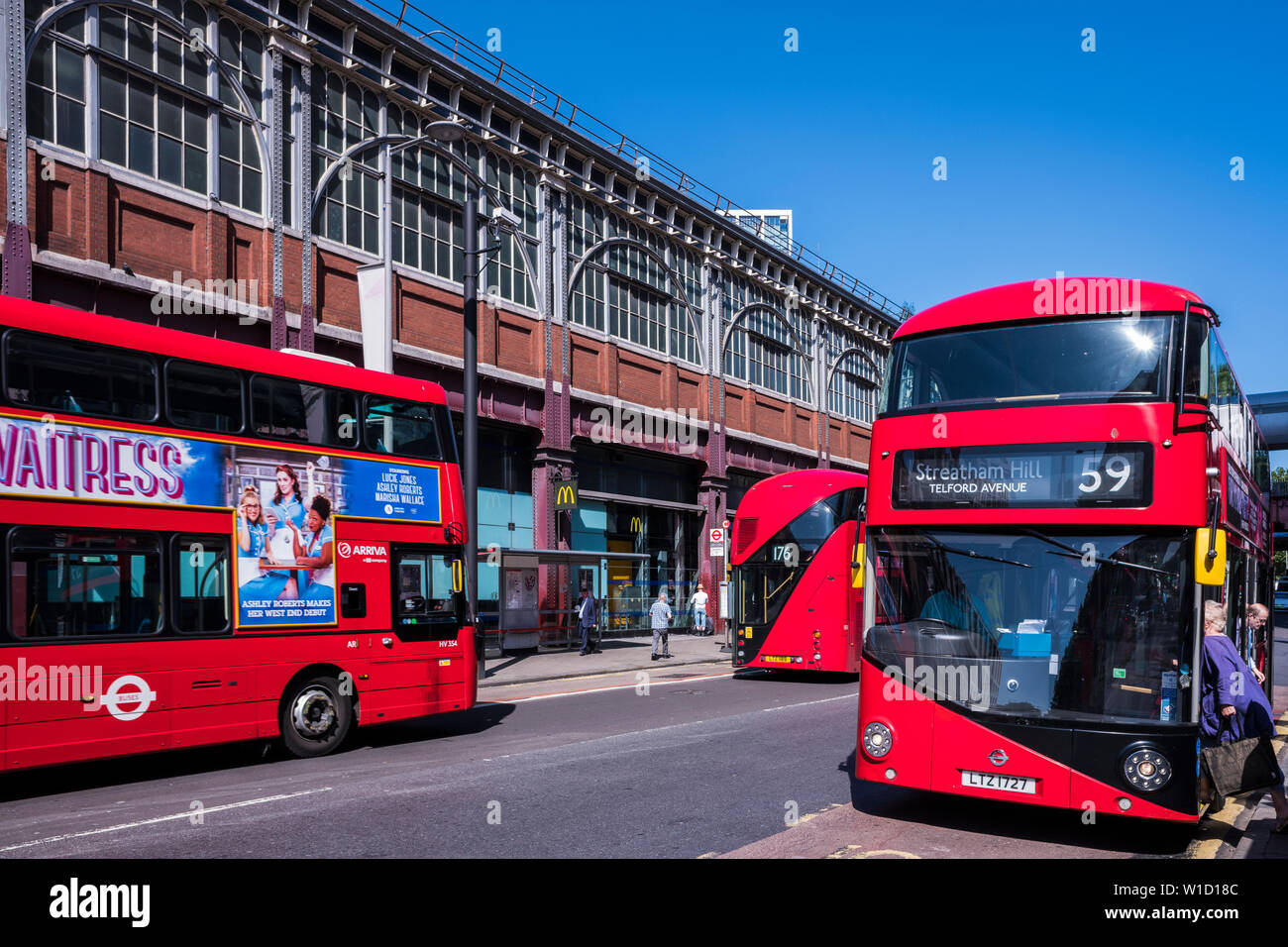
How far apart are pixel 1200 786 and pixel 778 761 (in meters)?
4.48

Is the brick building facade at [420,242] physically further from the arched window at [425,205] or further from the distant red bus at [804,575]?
the distant red bus at [804,575]

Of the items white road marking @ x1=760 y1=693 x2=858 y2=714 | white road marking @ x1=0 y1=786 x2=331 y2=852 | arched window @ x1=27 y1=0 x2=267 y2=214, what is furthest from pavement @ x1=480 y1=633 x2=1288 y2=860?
arched window @ x1=27 y1=0 x2=267 y2=214

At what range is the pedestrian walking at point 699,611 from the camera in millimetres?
33938

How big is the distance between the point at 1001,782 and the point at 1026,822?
1.16 metres

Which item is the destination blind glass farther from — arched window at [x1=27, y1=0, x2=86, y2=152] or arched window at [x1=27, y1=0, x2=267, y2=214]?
arched window at [x1=27, y1=0, x2=267, y2=214]

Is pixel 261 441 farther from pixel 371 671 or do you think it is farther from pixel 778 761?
pixel 778 761

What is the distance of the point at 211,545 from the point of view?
33.8ft

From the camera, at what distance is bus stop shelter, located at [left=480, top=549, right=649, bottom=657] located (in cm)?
2475

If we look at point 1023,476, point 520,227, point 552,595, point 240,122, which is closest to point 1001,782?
point 1023,476

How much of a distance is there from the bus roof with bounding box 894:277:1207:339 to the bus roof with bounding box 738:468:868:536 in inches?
443

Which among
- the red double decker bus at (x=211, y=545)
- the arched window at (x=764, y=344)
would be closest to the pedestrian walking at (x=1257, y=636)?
the red double decker bus at (x=211, y=545)

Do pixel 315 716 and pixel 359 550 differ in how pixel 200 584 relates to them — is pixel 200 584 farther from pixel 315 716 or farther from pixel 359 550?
pixel 315 716

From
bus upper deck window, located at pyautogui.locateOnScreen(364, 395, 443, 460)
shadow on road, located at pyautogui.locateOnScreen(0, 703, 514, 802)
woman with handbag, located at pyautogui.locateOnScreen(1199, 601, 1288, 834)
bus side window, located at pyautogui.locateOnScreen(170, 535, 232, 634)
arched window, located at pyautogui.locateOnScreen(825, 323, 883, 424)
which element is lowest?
shadow on road, located at pyautogui.locateOnScreen(0, 703, 514, 802)

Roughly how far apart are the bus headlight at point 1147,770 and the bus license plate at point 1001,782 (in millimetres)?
586
